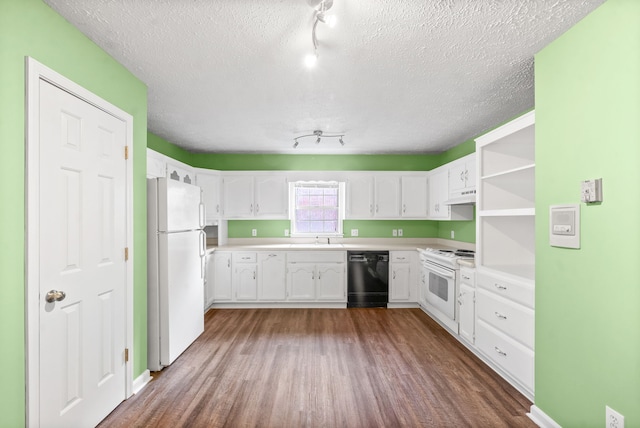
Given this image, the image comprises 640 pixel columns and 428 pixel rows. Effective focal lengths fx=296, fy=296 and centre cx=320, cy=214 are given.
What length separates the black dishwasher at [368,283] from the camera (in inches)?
180

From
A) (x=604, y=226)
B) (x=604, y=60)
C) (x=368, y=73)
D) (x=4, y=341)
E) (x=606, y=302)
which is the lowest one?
(x=4, y=341)

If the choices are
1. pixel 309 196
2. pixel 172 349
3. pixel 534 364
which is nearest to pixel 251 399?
pixel 172 349

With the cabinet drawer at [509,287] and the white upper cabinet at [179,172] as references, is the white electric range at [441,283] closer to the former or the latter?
the cabinet drawer at [509,287]

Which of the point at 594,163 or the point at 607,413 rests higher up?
the point at 594,163

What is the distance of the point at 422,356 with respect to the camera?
298 cm

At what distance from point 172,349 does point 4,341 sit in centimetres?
159

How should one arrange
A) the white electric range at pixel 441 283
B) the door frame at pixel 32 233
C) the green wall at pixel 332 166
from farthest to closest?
the green wall at pixel 332 166, the white electric range at pixel 441 283, the door frame at pixel 32 233

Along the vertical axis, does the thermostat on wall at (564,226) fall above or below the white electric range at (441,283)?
above

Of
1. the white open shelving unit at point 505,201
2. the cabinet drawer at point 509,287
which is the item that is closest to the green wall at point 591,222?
the cabinet drawer at point 509,287

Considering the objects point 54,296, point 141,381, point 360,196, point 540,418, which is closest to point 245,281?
point 141,381

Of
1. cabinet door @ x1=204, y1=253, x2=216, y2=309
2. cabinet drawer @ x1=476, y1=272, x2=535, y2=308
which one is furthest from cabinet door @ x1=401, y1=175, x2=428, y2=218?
cabinet door @ x1=204, y1=253, x2=216, y2=309

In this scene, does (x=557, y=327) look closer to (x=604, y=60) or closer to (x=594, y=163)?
(x=594, y=163)

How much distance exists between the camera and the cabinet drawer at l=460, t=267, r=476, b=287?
3.02 metres

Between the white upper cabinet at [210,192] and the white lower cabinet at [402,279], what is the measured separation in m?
2.88
